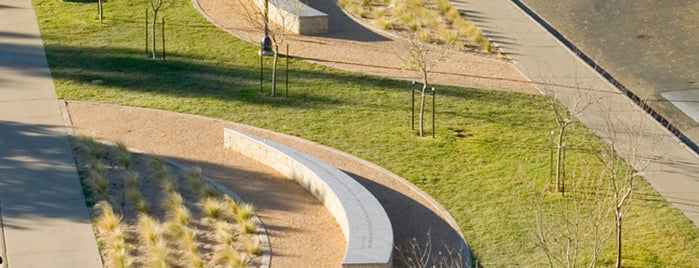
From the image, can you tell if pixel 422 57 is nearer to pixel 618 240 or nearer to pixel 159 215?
pixel 159 215

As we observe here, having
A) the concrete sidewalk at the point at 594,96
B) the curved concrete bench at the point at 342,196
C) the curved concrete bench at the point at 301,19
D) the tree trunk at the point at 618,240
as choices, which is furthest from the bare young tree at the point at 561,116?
the curved concrete bench at the point at 301,19

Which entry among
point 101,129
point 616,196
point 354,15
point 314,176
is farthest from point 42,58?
point 616,196

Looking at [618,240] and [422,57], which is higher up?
[422,57]

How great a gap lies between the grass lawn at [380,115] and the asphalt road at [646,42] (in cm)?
297

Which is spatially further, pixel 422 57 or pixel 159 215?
pixel 422 57

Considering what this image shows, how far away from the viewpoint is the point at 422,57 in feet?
85.9

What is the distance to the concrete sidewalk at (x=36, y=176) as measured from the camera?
20000 mm

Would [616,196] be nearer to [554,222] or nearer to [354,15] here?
[554,222]

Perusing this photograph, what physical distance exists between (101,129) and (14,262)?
6490 millimetres

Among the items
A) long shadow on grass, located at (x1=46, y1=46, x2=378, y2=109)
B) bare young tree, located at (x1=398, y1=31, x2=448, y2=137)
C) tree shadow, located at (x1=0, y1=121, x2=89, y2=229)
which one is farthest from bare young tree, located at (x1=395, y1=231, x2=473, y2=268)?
long shadow on grass, located at (x1=46, y1=46, x2=378, y2=109)

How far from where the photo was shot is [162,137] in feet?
83.4

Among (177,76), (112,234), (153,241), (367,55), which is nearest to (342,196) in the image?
(153,241)

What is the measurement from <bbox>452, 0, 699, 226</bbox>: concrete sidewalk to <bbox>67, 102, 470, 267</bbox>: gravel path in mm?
4199

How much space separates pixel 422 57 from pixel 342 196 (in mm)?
5758
